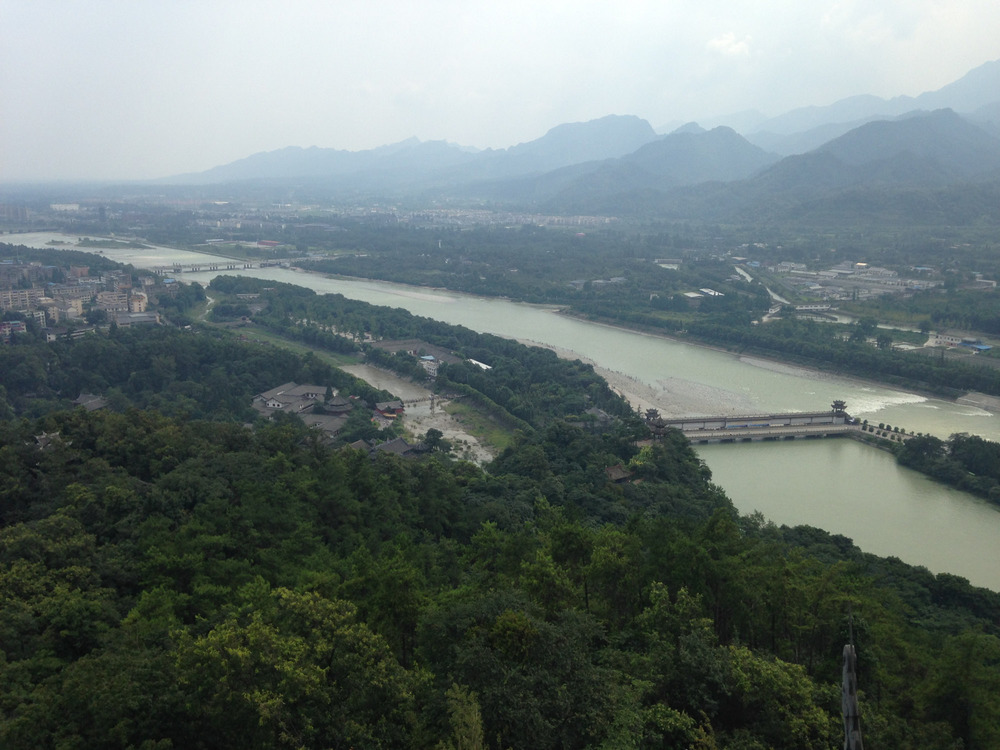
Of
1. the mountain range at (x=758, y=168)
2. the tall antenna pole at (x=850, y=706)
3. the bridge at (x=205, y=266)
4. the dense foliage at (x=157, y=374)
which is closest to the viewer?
the tall antenna pole at (x=850, y=706)

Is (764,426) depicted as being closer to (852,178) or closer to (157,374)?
(157,374)

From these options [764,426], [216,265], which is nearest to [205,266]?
[216,265]

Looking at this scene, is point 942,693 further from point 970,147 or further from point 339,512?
point 970,147

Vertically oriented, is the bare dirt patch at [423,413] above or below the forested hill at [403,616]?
below

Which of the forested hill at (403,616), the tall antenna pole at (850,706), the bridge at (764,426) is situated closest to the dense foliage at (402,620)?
the forested hill at (403,616)

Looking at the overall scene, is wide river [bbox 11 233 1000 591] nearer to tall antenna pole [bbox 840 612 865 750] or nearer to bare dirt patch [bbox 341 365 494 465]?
bare dirt patch [bbox 341 365 494 465]

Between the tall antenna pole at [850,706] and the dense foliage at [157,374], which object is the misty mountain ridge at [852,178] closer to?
the dense foliage at [157,374]
